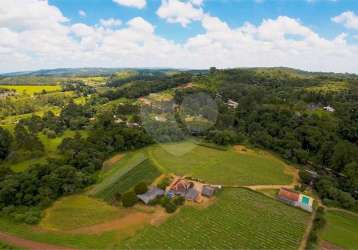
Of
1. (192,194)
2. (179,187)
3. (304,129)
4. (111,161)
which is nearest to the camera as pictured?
(192,194)

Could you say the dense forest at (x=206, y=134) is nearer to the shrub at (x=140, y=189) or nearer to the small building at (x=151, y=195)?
the shrub at (x=140, y=189)

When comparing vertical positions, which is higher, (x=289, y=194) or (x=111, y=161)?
(x=289, y=194)

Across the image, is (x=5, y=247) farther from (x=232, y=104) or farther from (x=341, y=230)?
(x=232, y=104)

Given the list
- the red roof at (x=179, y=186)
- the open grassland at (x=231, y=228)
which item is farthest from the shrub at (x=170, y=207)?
the red roof at (x=179, y=186)

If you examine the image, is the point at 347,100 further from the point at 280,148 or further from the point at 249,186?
the point at 249,186

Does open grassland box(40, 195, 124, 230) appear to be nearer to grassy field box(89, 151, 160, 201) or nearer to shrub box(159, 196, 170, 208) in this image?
grassy field box(89, 151, 160, 201)

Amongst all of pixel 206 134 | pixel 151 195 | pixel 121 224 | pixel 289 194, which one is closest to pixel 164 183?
pixel 151 195

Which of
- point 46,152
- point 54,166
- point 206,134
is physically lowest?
point 46,152
